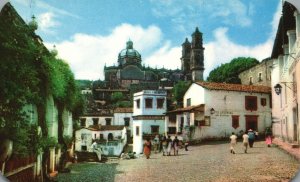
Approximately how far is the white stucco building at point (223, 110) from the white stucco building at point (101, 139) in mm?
1304

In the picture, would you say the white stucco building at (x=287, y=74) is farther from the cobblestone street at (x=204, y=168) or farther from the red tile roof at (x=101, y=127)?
the red tile roof at (x=101, y=127)

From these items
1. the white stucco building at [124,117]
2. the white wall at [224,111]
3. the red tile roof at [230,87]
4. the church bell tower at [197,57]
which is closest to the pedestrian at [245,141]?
the white wall at [224,111]

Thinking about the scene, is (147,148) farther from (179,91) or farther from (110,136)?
(179,91)

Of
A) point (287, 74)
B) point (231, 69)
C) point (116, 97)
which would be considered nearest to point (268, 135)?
point (287, 74)

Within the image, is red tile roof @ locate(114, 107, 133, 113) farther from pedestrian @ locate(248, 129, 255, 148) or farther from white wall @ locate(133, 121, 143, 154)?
pedestrian @ locate(248, 129, 255, 148)

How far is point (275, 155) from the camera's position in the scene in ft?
22.1

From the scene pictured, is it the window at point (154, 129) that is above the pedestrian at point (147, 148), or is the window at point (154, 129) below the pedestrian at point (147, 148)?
above

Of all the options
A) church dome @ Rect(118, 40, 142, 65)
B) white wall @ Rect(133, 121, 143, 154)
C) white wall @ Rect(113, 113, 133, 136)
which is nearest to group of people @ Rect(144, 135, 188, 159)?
white wall @ Rect(133, 121, 143, 154)

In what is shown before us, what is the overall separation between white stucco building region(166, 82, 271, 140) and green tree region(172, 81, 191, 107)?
12cm

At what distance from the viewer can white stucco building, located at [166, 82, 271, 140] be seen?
7.00m

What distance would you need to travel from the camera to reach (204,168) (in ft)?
20.1

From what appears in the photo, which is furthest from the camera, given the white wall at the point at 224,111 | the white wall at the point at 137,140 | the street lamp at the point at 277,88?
the street lamp at the point at 277,88

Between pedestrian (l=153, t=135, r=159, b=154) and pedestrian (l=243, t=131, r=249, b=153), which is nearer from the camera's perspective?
pedestrian (l=243, t=131, r=249, b=153)

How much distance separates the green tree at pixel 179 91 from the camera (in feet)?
23.2
